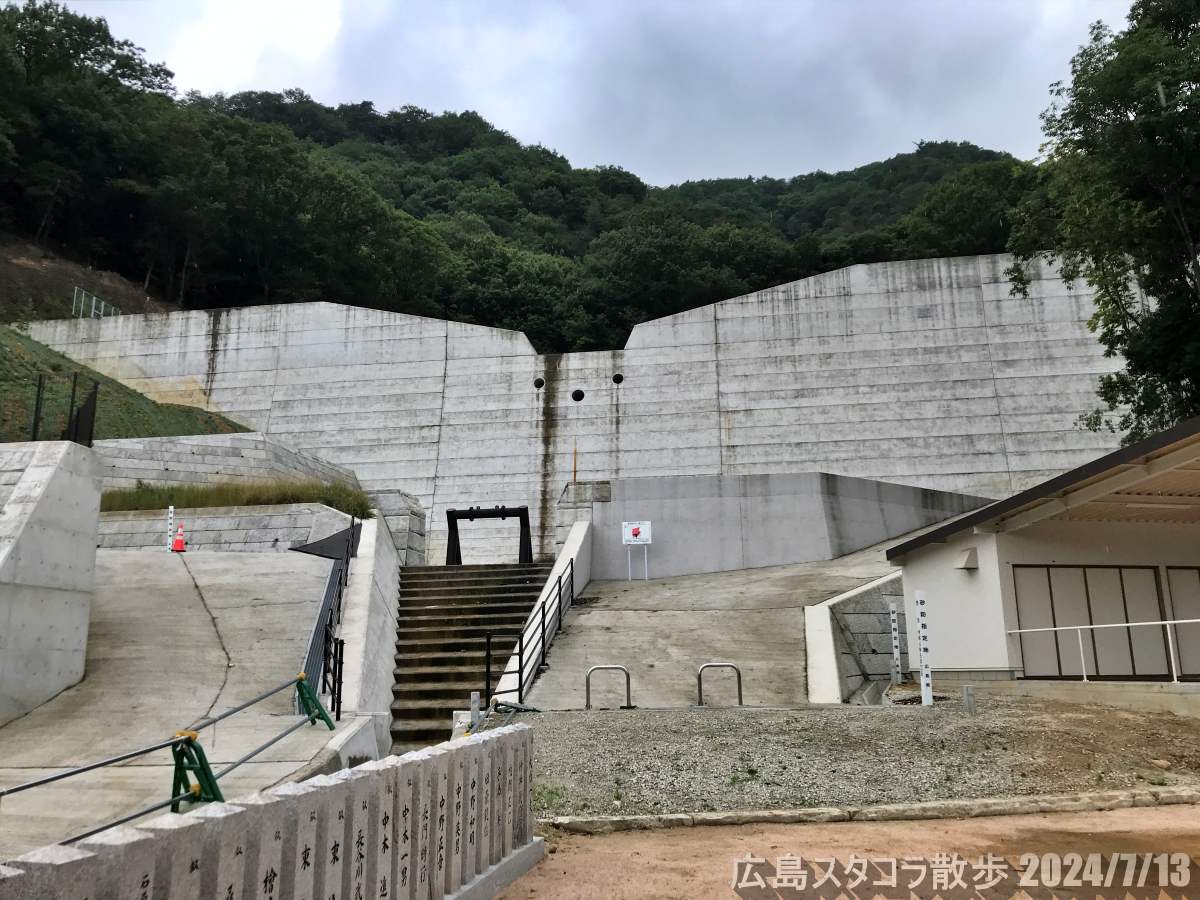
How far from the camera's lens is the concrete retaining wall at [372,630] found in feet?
33.6

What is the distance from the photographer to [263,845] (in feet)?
9.31

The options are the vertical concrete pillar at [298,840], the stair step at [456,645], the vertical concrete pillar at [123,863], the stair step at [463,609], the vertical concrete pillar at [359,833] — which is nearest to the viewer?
the vertical concrete pillar at [123,863]

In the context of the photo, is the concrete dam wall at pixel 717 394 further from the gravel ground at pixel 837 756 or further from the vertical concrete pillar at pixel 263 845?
the vertical concrete pillar at pixel 263 845

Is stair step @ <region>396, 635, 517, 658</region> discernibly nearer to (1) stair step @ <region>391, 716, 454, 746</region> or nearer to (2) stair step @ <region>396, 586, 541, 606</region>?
(2) stair step @ <region>396, 586, 541, 606</region>

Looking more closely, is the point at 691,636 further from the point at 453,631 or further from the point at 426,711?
the point at 426,711

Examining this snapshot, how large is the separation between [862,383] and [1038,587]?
16936 mm

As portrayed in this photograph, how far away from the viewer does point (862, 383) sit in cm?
2792

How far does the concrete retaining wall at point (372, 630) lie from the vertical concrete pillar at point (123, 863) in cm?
675

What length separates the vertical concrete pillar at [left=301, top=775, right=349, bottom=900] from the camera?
3189 millimetres

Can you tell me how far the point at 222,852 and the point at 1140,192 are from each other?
20.9 metres

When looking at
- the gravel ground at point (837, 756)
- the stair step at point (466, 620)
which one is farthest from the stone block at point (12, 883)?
the stair step at point (466, 620)

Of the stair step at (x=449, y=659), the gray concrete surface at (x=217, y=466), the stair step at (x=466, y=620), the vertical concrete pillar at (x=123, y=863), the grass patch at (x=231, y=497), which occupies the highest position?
the gray concrete surface at (x=217, y=466)

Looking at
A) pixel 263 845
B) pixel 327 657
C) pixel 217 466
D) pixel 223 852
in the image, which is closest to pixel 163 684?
Result: pixel 327 657

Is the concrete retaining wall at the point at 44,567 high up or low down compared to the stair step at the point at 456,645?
up
